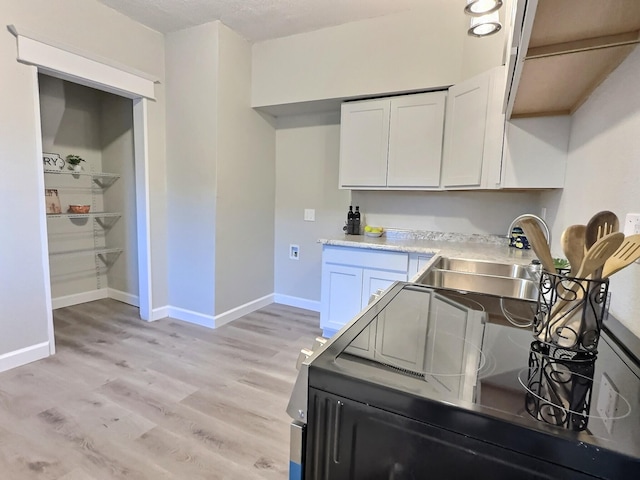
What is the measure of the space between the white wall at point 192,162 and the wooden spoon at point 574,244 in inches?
107

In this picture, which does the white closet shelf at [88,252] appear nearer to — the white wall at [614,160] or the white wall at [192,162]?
the white wall at [192,162]

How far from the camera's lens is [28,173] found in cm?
235

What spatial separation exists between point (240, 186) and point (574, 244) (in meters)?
2.89

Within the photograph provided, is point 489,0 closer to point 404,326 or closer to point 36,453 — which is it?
point 404,326

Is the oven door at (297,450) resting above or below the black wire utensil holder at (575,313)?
below

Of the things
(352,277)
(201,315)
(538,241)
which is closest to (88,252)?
(201,315)

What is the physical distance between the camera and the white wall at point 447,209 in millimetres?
2773

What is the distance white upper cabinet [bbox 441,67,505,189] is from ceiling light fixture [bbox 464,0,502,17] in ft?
2.59

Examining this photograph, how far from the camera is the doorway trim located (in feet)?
7.63

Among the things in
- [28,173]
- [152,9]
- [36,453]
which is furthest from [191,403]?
[152,9]

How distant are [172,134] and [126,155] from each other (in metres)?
0.80

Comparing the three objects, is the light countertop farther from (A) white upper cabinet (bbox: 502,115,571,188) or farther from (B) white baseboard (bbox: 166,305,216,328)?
(B) white baseboard (bbox: 166,305,216,328)

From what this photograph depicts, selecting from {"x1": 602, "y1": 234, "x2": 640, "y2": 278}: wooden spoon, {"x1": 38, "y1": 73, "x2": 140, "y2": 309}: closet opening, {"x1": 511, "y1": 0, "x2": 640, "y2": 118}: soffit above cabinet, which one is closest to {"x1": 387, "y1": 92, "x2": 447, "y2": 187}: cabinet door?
{"x1": 511, "y1": 0, "x2": 640, "y2": 118}: soffit above cabinet

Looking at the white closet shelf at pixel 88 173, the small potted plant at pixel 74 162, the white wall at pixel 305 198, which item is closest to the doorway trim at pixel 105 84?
the white closet shelf at pixel 88 173
